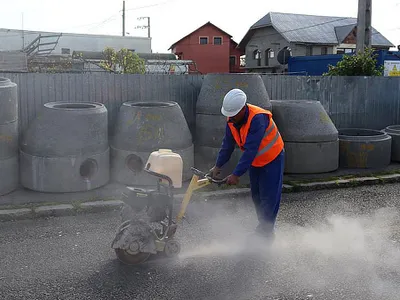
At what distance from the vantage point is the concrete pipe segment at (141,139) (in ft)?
24.8

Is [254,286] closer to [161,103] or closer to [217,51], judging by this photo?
[161,103]

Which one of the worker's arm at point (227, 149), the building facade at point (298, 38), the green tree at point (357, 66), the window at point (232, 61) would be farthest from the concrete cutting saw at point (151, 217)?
the window at point (232, 61)

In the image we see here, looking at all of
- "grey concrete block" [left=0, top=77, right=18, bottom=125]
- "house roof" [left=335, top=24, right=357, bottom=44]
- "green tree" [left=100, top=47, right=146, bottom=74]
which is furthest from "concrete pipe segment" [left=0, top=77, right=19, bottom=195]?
"house roof" [left=335, top=24, right=357, bottom=44]

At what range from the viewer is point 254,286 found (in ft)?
14.6

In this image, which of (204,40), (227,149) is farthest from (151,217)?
(204,40)

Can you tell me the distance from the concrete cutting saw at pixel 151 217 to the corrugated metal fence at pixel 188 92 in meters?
4.02

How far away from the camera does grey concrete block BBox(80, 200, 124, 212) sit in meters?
6.59

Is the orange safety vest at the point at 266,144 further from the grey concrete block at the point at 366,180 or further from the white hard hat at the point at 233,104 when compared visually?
the grey concrete block at the point at 366,180

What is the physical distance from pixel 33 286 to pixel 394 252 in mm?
3691

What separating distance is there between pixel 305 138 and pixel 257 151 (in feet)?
12.5

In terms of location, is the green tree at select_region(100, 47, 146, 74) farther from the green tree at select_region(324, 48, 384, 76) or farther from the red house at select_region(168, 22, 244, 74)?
the red house at select_region(168, 22, 244, 74)

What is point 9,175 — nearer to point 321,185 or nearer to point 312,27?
point 321,185

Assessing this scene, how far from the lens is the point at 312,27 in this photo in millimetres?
42594

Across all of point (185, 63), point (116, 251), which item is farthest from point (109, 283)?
point (185, 63)
